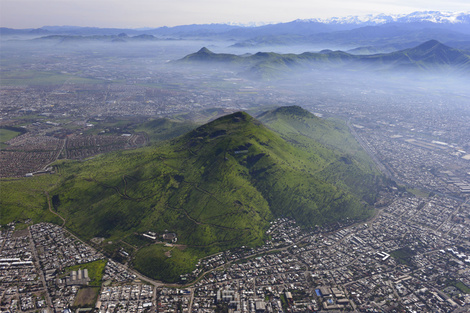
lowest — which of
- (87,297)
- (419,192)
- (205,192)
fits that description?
(87,297)

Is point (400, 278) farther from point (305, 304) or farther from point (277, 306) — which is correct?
point (277, 306)

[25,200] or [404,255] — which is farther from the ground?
[25,200]

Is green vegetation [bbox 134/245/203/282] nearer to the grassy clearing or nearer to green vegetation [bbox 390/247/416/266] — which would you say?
green vegetation [bbox 390/247/416/266]

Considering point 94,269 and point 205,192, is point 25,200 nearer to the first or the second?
point 94,269

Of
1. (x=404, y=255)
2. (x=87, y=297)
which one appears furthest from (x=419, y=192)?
(x=87, y=297)

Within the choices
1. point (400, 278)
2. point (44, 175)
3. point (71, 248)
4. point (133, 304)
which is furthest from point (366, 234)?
point (44, 175)

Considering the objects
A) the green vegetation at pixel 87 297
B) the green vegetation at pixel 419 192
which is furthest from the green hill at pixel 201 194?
the green vegetation at pixel 419 192

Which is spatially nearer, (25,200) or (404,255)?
(404,255)
